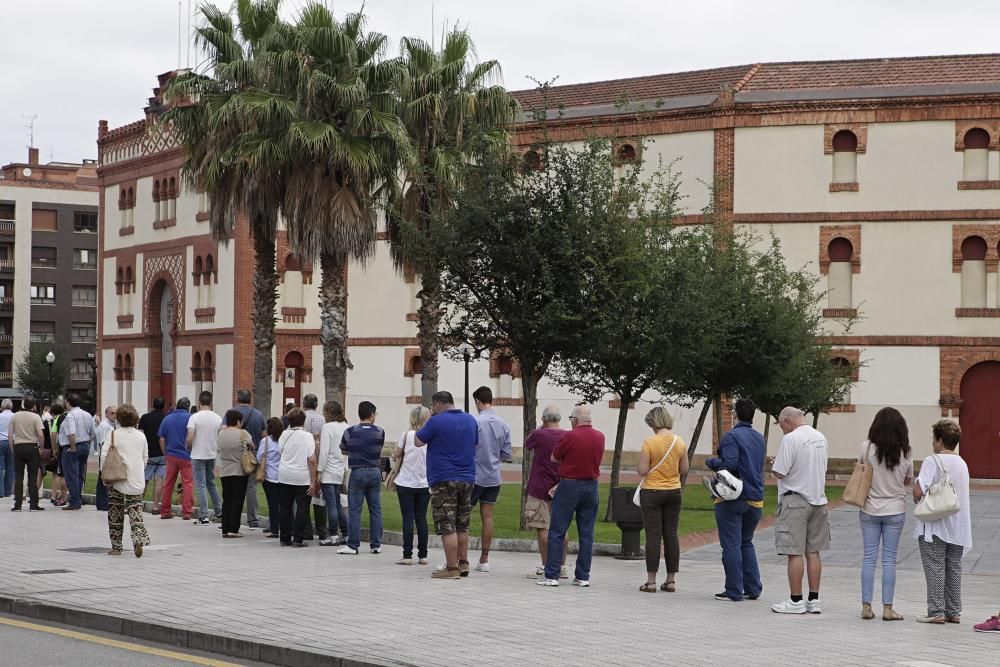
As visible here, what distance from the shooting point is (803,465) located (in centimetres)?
1259

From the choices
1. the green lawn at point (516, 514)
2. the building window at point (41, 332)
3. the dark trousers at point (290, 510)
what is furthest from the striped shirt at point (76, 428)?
the building window at point (41, 332)

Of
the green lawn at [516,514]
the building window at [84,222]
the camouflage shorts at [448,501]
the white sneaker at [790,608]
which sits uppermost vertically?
the building window at [84,222]

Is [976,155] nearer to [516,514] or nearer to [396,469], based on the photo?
[516,514]

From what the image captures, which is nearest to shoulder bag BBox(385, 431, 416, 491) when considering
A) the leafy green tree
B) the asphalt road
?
the asphalt road

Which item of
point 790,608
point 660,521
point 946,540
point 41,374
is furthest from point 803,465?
point 41,374

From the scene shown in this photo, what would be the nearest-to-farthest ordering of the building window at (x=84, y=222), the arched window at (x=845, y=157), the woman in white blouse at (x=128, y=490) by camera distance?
the woman in white blouse at (x=128, y=490), the arched window at (x=845, y=157), the building window at (x=84, y=222)

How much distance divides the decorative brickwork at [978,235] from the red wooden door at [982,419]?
8.69 ft

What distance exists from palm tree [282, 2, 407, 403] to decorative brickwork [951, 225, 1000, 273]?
16474 mm

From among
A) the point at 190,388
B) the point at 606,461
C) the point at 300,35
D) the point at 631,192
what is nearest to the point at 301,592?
the point at 631,192

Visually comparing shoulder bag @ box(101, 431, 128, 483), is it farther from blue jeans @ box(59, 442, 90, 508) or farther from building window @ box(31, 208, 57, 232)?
building window @ box(31, 208, 57, 232)

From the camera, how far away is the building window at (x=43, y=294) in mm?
87938

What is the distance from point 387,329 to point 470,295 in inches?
1008

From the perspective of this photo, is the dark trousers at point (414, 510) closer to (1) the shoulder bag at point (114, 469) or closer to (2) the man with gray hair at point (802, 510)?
(1) the shoulder bag at point (114, 469)

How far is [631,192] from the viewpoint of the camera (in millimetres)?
21141
